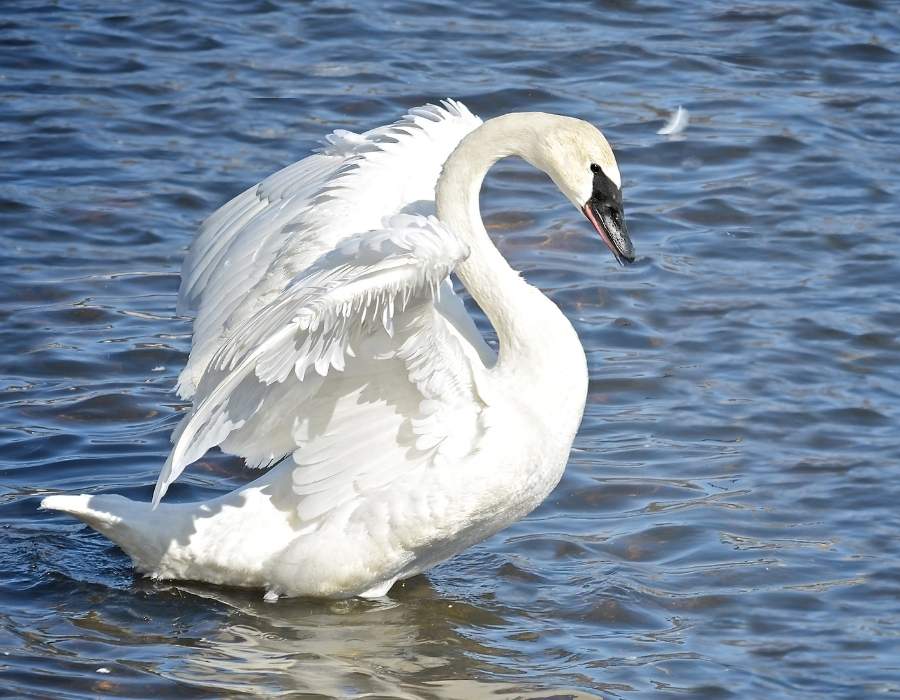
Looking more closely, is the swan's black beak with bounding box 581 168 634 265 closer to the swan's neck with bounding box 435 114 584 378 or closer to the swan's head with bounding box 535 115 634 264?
the swan's head with bounding box 535 115 634 264

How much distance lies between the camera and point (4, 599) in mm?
6137

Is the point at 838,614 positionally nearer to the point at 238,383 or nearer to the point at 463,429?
the point at 463,429

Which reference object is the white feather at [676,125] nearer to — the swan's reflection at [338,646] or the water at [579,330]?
the water at [579,330]

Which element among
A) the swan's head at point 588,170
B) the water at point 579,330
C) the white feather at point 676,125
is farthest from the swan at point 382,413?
the white feather at point 676,125

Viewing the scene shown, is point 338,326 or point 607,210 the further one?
point 607,210

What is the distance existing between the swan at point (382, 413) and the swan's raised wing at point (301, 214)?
14 millimetres

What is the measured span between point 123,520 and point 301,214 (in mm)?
1416

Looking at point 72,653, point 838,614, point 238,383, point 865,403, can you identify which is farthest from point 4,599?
point 865,403

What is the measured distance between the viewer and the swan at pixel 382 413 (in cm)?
581

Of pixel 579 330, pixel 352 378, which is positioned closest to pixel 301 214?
pixel 352 378

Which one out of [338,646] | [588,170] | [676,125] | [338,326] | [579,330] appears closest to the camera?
[338,326]

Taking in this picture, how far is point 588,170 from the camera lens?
604cm

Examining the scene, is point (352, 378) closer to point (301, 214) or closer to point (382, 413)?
point (382, 413)

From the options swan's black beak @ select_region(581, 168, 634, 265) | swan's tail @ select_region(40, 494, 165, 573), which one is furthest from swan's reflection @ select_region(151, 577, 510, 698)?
swan's black beak @ select_region(581, 168, 634, 265)
